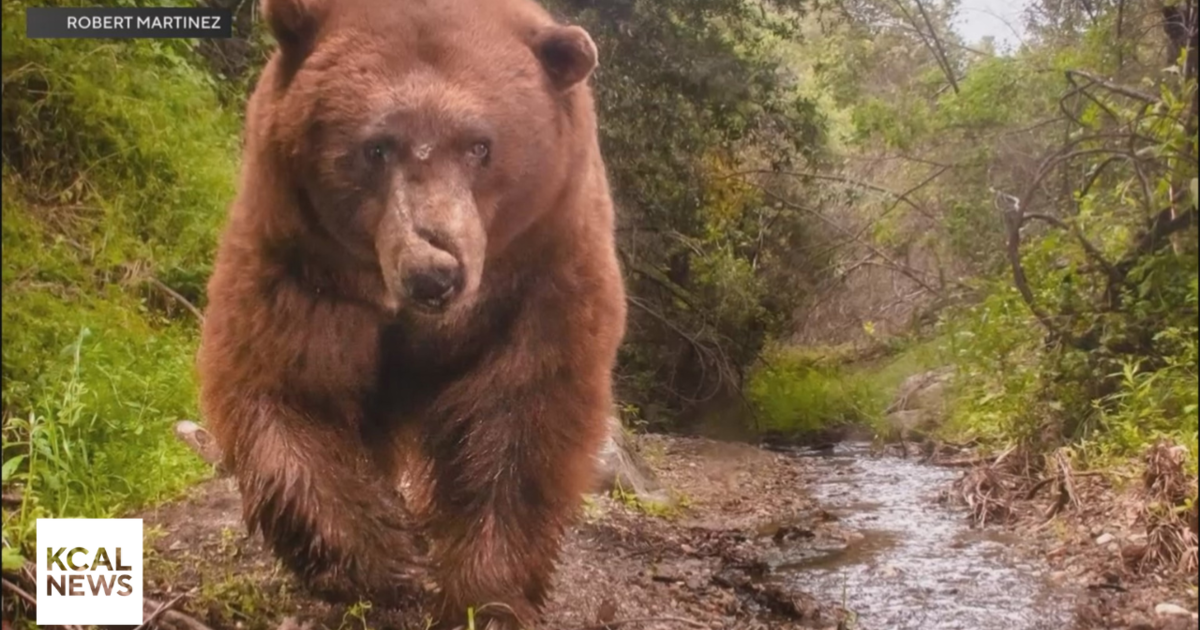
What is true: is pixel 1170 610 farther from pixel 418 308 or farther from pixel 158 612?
pixel 158 612

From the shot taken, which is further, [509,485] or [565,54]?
[509,485]

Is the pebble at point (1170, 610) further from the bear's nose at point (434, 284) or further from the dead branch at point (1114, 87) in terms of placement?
the bear's nose at point (434, 284)

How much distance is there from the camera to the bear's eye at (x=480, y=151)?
198 centimetres

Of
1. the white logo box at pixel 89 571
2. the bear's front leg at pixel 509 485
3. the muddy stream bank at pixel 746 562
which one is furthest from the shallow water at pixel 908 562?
the white logo box at pixel 89 571

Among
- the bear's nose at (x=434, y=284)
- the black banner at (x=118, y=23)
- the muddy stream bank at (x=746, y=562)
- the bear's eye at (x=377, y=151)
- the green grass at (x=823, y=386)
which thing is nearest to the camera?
the bear's nose at (x=434, y=284)

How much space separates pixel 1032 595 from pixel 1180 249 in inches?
26.4

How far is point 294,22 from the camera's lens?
204 centimetres

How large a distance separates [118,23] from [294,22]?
596 millimetres

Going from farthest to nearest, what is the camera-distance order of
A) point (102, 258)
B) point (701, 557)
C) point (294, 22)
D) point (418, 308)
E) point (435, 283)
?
1. point (102, 258)
2. point (701, 557)
3. point (294, 22)
4. point (418, 308)
5. point (435, 283)

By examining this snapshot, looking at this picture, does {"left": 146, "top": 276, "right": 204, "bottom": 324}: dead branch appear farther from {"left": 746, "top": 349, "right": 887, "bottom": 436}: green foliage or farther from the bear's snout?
{"left": 746, "top": 349, "right": 887, "bottom": 436}: green foliage

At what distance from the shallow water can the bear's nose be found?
893 millimetres

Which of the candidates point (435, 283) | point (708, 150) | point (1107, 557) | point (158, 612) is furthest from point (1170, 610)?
point (158, 612)

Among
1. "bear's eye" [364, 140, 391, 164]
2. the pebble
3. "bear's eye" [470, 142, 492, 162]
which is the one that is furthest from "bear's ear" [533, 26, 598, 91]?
the pebble

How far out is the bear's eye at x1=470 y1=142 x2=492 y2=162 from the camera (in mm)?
1981
